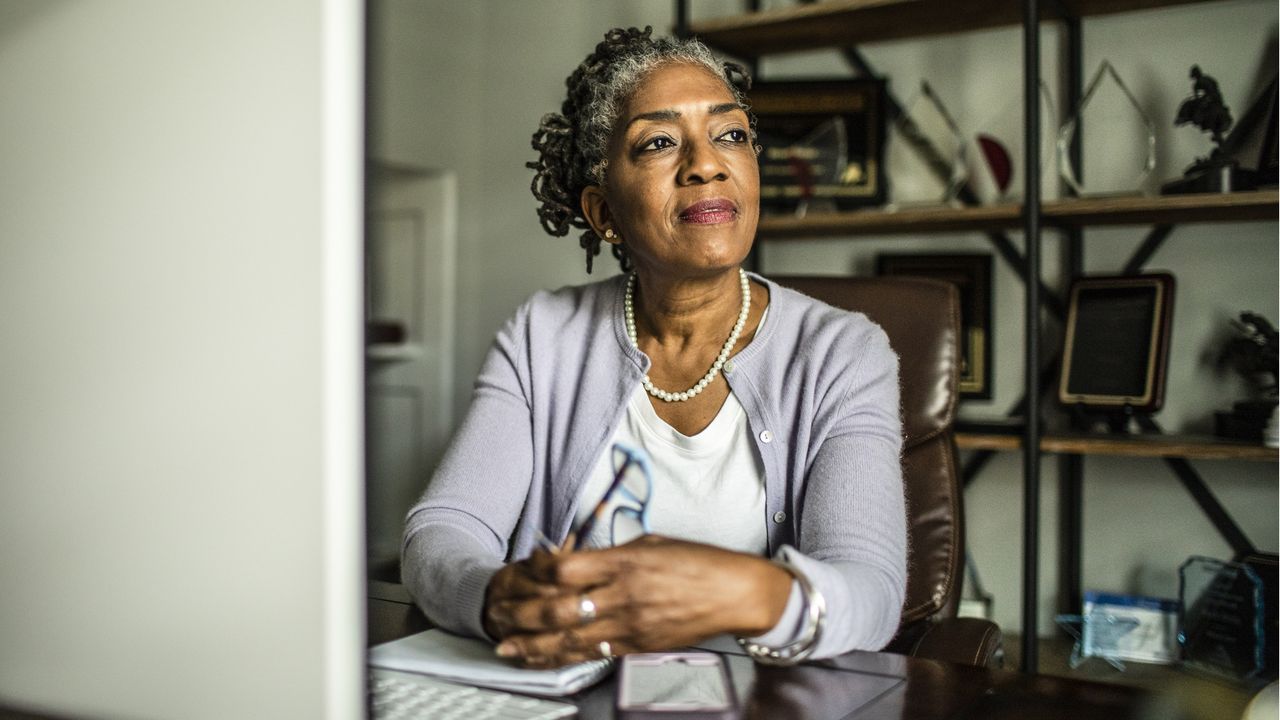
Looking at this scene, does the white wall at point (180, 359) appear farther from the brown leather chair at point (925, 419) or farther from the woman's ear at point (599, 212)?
the woman's ear at point (599, 212)

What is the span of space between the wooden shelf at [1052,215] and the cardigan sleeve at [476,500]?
125cm

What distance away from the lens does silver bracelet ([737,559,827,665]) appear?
35.9 inches

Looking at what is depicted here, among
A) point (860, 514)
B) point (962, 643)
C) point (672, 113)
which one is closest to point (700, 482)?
point (860, 514)

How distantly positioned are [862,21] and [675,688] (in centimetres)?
228

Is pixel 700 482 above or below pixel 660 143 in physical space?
below

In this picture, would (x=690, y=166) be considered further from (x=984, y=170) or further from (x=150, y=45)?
(x=984, y=170)

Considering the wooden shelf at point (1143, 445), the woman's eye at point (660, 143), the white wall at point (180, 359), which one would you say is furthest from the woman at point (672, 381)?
the wooden shelf at point (1143, 445)

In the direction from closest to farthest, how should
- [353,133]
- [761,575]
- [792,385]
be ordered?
[353,133] → [761,575] → [792,385]

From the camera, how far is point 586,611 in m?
0.87

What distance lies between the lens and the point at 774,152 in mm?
2826

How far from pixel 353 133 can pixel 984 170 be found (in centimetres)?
256

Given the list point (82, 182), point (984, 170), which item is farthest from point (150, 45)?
point (984, 170)

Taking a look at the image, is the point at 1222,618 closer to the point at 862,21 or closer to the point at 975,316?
the point at 975,316

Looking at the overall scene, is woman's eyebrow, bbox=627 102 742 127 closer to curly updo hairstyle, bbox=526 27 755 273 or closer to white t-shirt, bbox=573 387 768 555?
curly updo hairstyle, bbox=526 27 755 273
